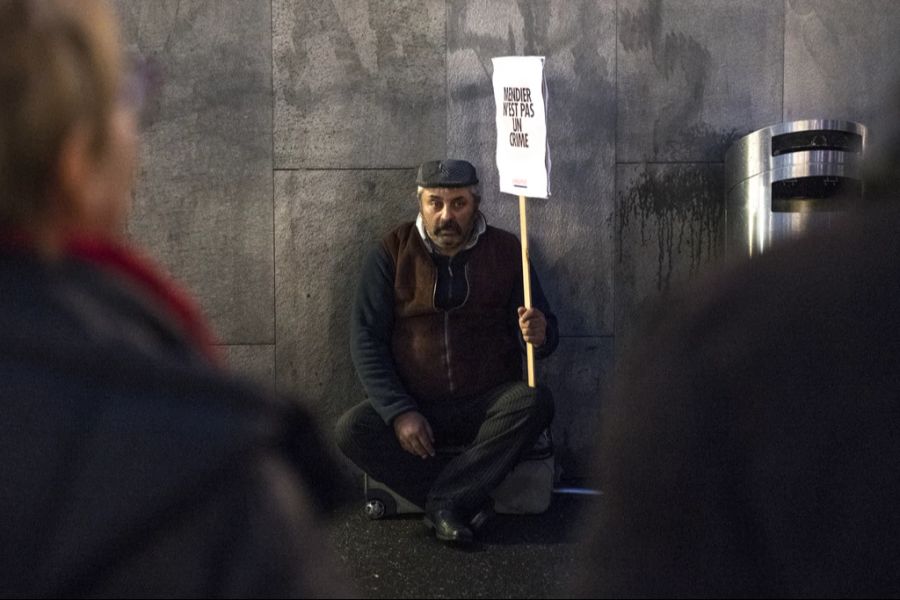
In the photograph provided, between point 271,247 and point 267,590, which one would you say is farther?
point 271,247

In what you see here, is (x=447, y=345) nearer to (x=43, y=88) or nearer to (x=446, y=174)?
(x=446, y=174)

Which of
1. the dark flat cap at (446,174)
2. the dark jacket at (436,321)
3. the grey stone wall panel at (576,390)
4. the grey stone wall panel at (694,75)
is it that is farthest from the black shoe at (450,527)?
the grey stone wall panel at (694,75)

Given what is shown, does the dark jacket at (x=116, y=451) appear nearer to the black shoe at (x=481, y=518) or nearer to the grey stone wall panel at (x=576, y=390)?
the black shoe at (x=481, y=518)

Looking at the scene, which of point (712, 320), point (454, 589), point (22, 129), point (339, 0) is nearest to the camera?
point (712, 320)

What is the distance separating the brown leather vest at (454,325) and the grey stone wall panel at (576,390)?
47 centimetres

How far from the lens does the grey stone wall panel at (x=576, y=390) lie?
618 cm

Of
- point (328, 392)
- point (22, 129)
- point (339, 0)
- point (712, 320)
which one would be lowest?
point (328, 392)

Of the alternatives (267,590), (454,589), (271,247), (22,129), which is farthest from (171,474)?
(271,247)

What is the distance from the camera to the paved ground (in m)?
4.55

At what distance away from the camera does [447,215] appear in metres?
5.62

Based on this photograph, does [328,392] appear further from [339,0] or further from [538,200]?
[339,0]

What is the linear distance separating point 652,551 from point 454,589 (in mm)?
3574

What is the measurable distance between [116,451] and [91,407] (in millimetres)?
48

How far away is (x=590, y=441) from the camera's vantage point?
20.4 feet
